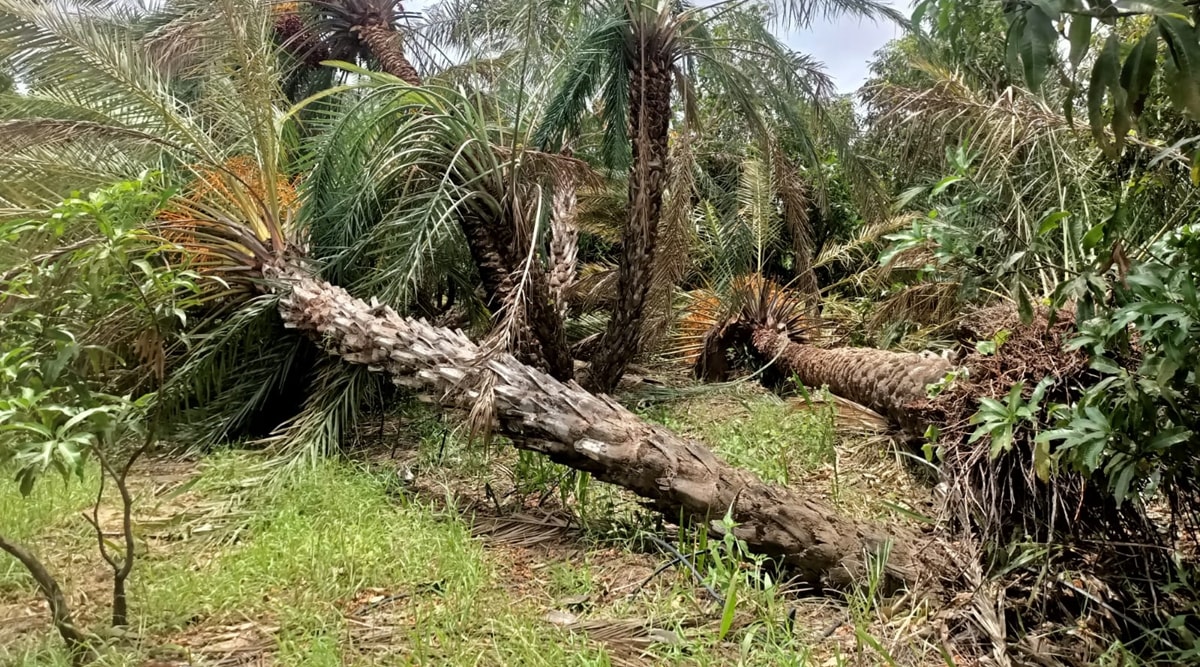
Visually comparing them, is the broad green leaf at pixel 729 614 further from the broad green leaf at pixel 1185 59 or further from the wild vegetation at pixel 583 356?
the broad green leaf at pixel 1185 59

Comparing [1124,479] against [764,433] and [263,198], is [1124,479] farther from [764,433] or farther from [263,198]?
[263,198]

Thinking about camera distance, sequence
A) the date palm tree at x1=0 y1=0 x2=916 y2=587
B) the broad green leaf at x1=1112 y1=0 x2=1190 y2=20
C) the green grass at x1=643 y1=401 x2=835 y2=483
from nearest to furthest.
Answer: the broad green leaf at x1=1112 y1=0 x2=1190 y2=20 → the date palm tree at x1=0 y1=0 x2=916 y2=587 → the green grass at x1=643 y1=401 x2=835 y2=483

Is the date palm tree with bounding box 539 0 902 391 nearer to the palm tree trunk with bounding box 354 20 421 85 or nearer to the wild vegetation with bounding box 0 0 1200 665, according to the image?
the wild vegetation with bounding box 0 0 1200 665

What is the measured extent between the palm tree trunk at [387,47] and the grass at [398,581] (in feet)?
13.2

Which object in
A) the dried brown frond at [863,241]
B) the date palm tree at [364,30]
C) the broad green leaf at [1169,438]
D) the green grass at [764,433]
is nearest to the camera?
the broad green leaf at [1169,438]

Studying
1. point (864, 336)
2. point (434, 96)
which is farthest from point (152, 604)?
point (864, 336)

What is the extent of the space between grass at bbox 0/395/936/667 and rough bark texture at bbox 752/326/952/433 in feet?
1.67

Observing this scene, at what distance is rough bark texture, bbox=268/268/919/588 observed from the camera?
7.39 feet

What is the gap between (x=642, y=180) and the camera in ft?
14.7

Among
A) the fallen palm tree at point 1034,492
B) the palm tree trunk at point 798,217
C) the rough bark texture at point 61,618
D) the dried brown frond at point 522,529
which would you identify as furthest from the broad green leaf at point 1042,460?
the palm tree trunk at point 798,217

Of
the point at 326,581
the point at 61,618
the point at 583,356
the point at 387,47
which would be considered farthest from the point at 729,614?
the point at 387,47

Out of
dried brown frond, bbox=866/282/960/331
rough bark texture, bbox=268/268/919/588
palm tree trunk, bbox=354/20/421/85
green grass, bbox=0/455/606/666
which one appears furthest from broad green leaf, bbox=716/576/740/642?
palm tree trunk, bbox=354/20/421/85

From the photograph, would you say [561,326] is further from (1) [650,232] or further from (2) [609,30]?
(2) [609,30]

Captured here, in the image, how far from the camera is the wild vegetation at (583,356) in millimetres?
1742
